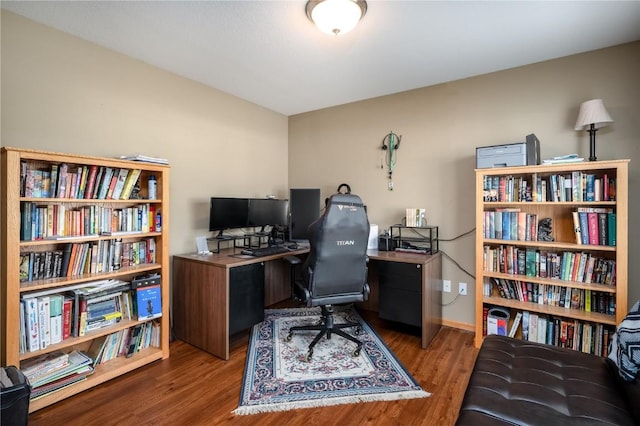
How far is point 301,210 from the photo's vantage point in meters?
3.46

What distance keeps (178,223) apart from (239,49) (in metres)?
1.64

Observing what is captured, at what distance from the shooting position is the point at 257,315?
277 cm

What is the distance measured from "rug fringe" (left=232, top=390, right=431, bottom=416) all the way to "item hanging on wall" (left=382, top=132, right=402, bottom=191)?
2.06 m

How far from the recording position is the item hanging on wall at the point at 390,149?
11.1 ft

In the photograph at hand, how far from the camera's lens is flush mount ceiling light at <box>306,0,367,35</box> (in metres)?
1.77

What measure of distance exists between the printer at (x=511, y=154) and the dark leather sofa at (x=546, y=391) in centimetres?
145

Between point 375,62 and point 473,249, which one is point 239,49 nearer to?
point 375,62

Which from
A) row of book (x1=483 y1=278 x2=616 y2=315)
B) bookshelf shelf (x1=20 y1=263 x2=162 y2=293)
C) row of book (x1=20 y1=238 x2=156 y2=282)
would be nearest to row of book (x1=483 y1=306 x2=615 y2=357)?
row of book (x1=483 y1=278 x2=616 y2=315)

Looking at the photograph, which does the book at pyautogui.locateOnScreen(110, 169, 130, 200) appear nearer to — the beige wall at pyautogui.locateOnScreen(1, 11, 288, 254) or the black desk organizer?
the beige wall at pyautogui.locateOnScreen(1, 11, 288, 254)

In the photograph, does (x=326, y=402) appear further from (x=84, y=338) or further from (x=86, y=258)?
(x=86, y=258)

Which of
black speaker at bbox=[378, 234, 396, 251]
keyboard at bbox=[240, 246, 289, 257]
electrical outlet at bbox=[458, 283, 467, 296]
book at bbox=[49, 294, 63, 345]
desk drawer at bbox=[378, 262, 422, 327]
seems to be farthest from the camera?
black speaker at bbox=[378, 234, 396, 251]

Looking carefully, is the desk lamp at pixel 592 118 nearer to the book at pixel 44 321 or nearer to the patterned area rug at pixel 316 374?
the patterned area rug at pixel 316 374

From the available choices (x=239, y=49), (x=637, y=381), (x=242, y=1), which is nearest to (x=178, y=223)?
(x=239, y=49)

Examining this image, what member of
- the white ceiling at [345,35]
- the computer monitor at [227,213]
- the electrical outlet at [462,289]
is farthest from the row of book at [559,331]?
the computer monitor at [227,213]
